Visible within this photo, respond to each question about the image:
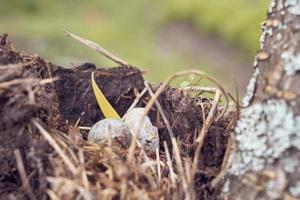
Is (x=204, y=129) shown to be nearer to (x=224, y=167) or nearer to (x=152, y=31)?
(x=224, y=167)

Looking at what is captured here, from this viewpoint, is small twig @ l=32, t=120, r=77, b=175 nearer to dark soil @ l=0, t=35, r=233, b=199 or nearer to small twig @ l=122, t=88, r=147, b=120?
dark soil @ l=0, t=35, r=233, b=199

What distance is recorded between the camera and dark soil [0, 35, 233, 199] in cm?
113

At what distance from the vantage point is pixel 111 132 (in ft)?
4.28

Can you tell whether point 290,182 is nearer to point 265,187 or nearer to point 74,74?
point 265,187

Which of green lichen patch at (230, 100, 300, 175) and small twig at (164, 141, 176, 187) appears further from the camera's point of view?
small twig at (164, 141, 176, 187)

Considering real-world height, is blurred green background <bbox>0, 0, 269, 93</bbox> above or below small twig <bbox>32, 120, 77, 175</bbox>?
above

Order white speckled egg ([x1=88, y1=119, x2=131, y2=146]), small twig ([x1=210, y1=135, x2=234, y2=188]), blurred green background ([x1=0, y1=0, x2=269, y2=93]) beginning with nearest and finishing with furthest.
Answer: small twig ([x1=210, y1=135, x2=234, y2=188]), white speckled egg ([x1=88, y1=119, x2=131, y2=146]), blurred green background ([x1=0, y1=0, x2=269, y2=93])

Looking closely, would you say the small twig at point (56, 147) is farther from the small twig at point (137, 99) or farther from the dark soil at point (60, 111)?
the small twig at point (137, 99)

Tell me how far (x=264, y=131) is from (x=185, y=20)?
5520 millimetres

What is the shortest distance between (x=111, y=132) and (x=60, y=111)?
163 mm

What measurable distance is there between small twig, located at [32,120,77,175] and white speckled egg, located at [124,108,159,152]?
0.71 ft

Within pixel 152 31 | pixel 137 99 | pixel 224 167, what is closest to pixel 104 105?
pixel 137 99

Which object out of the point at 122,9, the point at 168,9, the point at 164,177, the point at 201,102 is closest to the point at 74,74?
the point at 201,102

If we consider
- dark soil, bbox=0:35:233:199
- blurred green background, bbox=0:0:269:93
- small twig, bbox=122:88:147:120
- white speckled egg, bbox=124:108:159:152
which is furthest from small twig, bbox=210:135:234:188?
blurred green background, bbox=0:0:269:93
